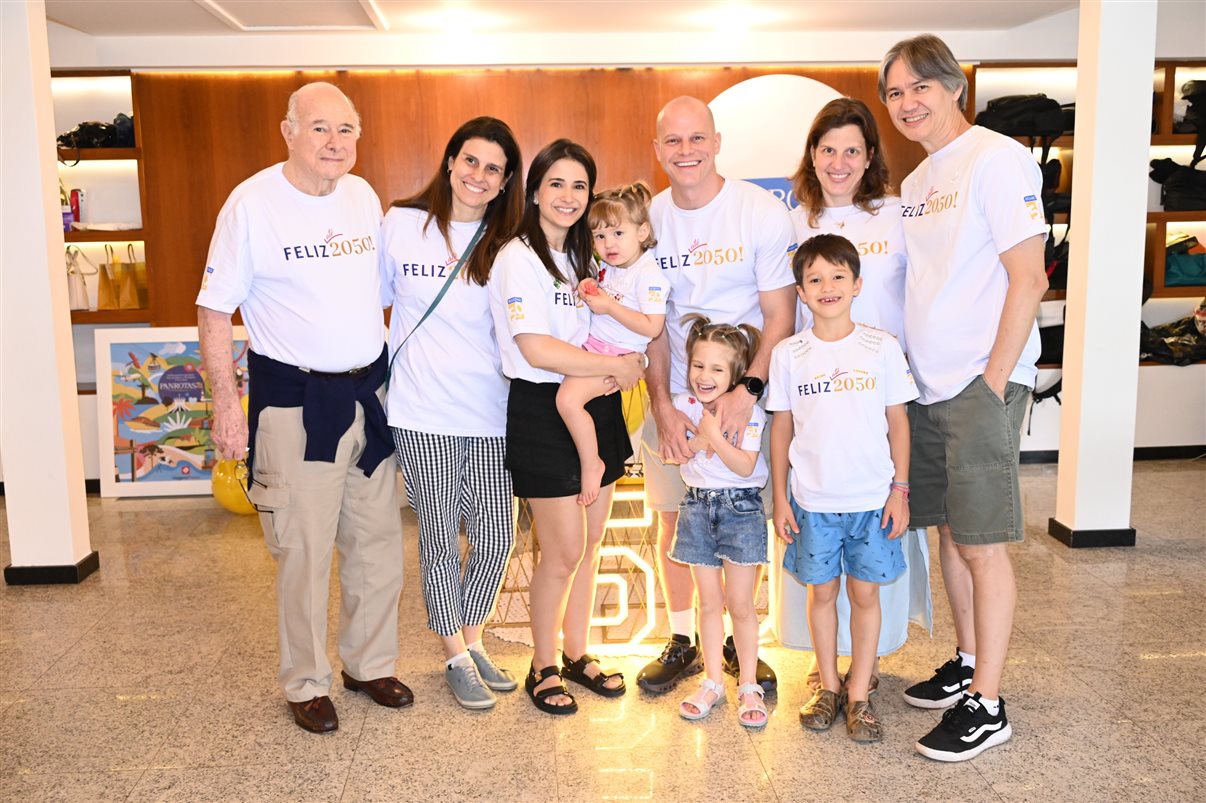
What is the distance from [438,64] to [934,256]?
4.42m

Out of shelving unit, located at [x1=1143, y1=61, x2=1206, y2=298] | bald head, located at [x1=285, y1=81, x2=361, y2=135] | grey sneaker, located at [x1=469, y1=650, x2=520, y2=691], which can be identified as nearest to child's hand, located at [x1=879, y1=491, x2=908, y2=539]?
grey sneaker, located at [x1=469, y1=650, x2=520, y2=691]

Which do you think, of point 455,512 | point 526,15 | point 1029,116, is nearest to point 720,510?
point 455,512

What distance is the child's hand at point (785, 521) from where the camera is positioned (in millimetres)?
2803

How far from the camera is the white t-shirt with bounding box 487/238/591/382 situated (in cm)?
270

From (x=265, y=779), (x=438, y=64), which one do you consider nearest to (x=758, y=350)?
(x=265, y=779)

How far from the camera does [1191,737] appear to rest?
110 inches

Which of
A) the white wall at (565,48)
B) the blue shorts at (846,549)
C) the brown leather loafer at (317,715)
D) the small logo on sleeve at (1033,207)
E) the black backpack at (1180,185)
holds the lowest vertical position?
the brown leather loafer at (317,715)

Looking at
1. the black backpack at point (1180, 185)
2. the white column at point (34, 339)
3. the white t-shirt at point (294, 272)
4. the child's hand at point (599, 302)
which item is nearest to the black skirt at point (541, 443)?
the child's hand at point (599, 302)

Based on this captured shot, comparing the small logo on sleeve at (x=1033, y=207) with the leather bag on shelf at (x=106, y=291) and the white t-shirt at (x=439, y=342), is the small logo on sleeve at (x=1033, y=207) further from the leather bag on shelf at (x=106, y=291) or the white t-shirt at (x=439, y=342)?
the leather bag on shelf at (x=106, y=291)

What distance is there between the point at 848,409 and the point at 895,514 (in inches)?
12.5

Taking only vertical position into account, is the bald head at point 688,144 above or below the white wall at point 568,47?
below

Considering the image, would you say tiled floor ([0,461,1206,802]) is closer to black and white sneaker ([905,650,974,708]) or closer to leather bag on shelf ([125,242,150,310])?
black and white sneaker ([905,650,974,708])

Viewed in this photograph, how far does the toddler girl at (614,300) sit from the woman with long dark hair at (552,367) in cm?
4

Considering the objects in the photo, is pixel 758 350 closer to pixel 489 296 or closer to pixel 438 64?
pixel 489 296
